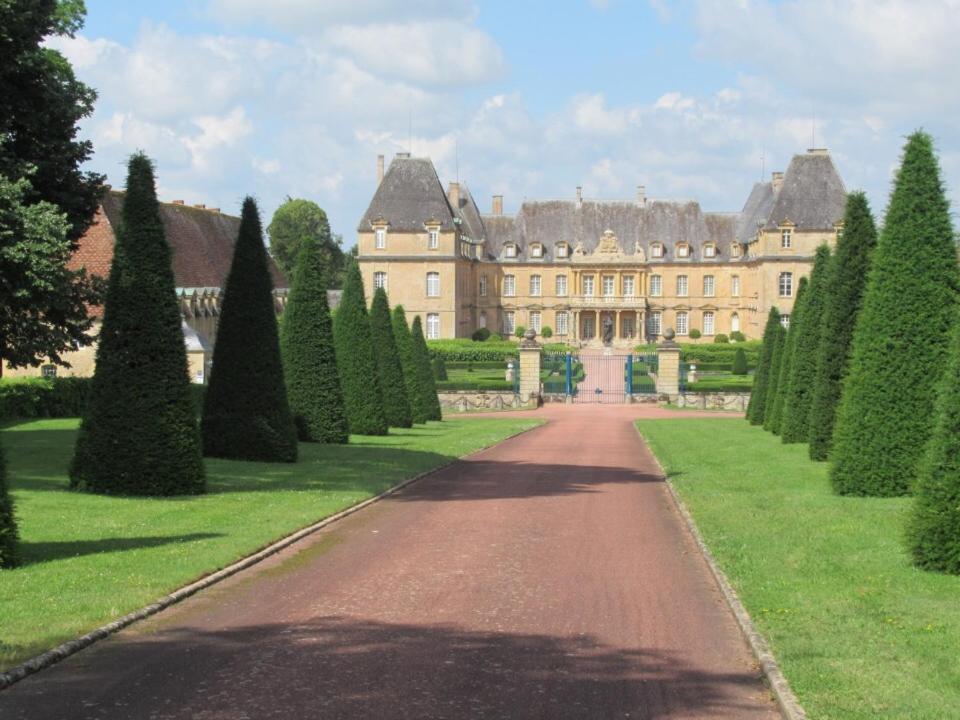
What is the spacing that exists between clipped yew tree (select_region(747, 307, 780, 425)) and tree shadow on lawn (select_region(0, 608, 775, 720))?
26.4m

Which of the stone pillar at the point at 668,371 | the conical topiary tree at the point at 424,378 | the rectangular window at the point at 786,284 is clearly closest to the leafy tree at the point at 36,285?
the conical topiary tree at the point at 424,378

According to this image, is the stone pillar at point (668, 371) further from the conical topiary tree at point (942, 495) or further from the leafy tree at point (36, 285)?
the conical topiary tree at point (942, 495)

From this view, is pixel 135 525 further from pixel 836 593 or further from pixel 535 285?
pixel 535 285

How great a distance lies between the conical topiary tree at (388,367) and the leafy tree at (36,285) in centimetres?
1215

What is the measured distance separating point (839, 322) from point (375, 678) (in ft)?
50.0

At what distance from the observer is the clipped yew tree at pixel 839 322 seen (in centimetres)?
2014

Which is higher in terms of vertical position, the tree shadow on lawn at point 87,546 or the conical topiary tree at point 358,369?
the conical topiary tree at point 358,369

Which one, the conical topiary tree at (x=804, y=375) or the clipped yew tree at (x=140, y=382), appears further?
the conical topiary tree at (x=804, y=375)

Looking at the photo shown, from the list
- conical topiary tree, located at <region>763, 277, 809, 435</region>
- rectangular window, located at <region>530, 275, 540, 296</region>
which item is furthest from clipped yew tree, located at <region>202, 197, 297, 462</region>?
rectangular window, located at <region>530, 275, 540, 296</region>

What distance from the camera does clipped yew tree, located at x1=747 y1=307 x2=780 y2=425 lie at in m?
33.4

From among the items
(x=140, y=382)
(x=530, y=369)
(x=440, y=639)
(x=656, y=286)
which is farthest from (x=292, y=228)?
(x=440, y=639)

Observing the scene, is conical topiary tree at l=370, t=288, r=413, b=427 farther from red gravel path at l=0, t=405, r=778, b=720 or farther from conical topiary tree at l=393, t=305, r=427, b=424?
red gravel path at l=0, t=405, r=778, b=720

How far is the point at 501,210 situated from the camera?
3401 inches

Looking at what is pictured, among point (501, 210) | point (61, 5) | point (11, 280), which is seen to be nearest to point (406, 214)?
point (501, 210)
